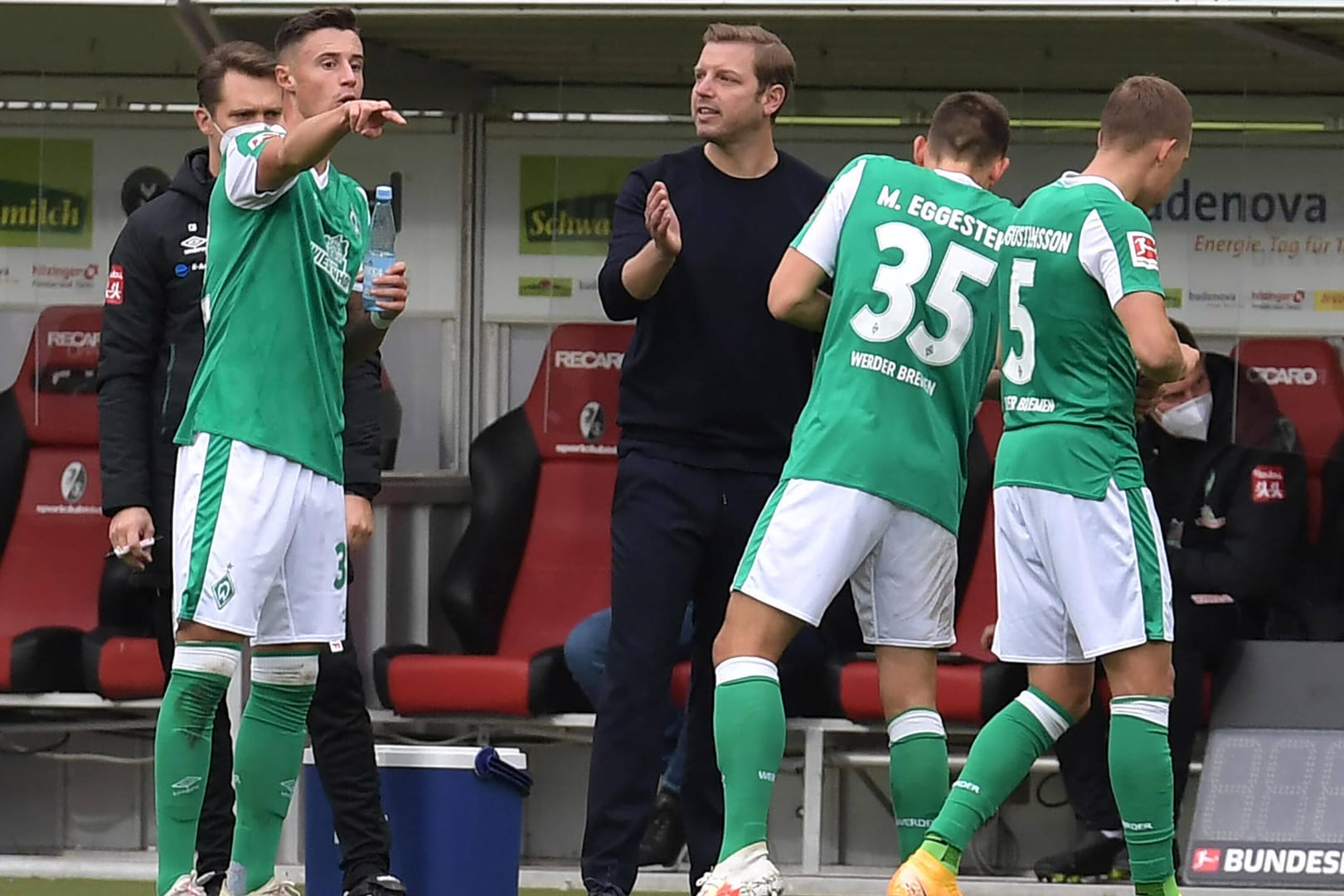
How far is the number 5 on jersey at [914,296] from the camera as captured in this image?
4645 mm

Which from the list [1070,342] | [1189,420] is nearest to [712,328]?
[1070,342]

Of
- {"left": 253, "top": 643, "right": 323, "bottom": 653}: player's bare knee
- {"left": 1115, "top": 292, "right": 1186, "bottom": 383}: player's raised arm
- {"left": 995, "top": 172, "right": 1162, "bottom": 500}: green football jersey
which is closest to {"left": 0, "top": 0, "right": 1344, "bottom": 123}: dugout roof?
{"left": 995, "top": 172, "right": 1162, "bottom": 500}: green football jersey

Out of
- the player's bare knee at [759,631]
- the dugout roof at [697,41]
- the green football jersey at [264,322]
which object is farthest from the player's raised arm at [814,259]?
the dugout roof at [697,41]

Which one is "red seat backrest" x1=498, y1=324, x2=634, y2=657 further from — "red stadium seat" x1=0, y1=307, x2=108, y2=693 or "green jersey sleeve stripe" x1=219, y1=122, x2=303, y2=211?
"green jersey sleeve stripe" x1=219, y1=122, x2=303, y2=211

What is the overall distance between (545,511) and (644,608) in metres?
2.55

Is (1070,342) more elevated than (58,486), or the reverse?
(1070,342)

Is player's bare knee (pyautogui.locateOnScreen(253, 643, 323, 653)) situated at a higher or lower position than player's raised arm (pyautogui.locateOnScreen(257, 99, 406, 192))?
lower

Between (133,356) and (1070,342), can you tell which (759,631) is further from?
(133,356)

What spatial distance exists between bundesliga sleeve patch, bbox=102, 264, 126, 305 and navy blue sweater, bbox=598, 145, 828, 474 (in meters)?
1.08

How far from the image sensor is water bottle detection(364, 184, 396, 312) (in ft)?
15.9

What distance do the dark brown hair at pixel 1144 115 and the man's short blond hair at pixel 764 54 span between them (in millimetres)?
689

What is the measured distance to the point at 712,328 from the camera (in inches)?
201

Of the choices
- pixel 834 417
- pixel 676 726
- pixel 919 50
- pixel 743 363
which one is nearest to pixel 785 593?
pixel 834 417

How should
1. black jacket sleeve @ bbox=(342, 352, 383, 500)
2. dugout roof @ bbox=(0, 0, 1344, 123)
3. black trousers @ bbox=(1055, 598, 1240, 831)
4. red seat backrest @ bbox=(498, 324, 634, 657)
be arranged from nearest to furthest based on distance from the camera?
black jacket sleeve @ bbox=(342, 352, 383, 500) < dugout roof @ bbox=(0, 0, 1344, 123) < black trousers @ bbox=(1055, 598, 1240, 831) < red seat backrest @ bbox=(498, 324, 634, 657)
